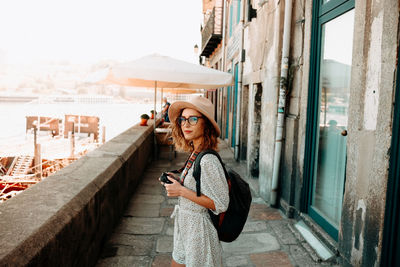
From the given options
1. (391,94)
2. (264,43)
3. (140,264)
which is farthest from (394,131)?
(264,43)

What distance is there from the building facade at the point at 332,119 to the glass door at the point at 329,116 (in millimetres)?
11

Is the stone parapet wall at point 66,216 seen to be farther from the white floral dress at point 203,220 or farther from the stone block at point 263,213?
the stone block at point 263,213

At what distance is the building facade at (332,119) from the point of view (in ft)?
7.55

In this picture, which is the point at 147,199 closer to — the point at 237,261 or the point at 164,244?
the point at 164,244

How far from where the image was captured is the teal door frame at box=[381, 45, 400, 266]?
2197mm

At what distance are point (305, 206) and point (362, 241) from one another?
144 cm

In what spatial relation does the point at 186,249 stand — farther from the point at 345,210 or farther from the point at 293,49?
the point at 293,49

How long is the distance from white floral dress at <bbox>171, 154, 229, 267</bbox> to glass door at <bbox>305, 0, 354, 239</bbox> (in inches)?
75.7

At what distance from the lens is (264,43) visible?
18.1 feet

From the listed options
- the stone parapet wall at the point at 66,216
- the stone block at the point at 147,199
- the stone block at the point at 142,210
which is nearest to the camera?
the stone parapet wall at the point at 66,216

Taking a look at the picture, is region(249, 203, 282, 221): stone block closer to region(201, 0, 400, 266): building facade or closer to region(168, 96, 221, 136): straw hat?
region(201, 0, 400, 266): building facade

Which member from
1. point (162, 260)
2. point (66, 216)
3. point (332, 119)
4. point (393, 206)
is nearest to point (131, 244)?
point (162, 260)

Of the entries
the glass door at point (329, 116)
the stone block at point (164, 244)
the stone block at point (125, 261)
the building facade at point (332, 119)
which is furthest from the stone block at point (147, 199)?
the glass door at point (329, 116)

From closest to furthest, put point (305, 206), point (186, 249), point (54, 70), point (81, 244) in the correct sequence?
point (186, 249) → point (81, 244) → point (305, 206) → point (54, 70)
